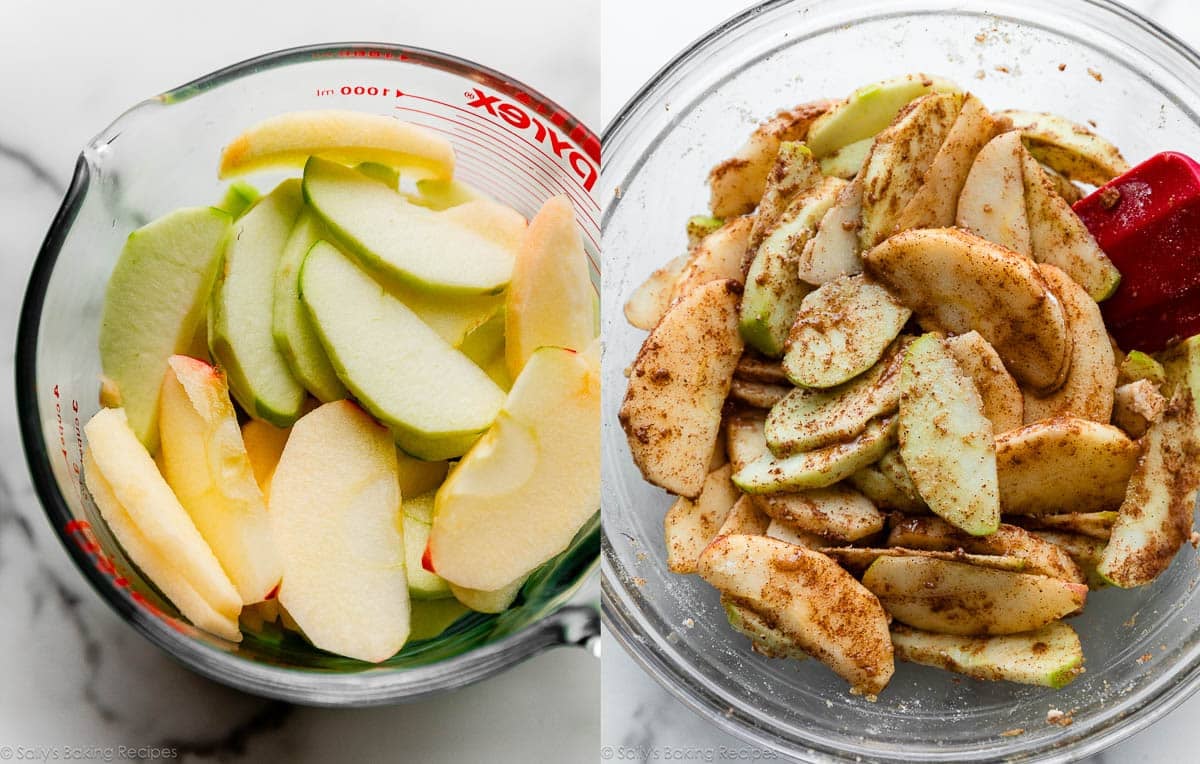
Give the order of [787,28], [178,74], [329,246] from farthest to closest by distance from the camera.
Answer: [787,28] < [178,74] < [329,246]

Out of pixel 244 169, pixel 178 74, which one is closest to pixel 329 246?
pixel 244 169

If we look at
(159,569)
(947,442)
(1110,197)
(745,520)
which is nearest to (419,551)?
(159,569)

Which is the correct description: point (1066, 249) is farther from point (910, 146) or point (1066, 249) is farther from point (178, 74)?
point (178, 74)

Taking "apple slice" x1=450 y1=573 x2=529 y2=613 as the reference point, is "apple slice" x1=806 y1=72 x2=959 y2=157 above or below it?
above

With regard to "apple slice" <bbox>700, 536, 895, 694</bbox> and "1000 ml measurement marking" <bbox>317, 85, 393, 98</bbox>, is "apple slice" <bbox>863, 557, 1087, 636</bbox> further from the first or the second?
"1000 ml measurement marking" <bbox>317, 85, 393, 98</bbox>

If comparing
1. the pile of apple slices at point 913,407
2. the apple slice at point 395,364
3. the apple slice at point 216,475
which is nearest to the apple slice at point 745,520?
the pile of apple slices at point 913,407

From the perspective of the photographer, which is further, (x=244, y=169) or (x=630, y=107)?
(x=630, y=107)

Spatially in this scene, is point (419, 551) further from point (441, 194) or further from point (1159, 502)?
point (1159, 502)

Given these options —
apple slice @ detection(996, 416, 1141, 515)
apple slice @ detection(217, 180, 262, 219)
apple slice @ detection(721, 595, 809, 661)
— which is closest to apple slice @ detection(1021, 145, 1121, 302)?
apple slice @ detection(996, 416, 1141, 515)
